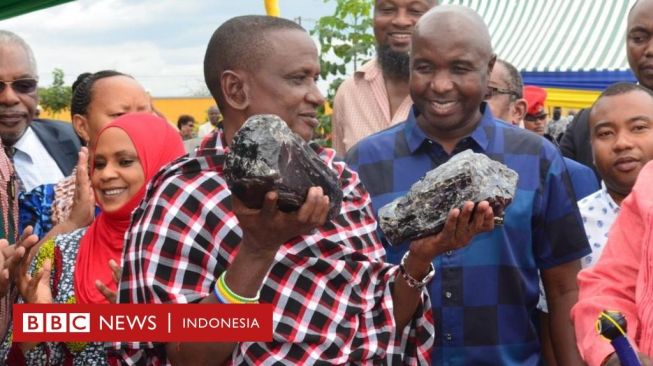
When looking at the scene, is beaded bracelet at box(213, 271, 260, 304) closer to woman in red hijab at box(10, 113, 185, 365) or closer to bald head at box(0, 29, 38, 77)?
woman in red hijab at box(10, 113, 185, 365)

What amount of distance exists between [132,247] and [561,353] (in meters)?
1.54

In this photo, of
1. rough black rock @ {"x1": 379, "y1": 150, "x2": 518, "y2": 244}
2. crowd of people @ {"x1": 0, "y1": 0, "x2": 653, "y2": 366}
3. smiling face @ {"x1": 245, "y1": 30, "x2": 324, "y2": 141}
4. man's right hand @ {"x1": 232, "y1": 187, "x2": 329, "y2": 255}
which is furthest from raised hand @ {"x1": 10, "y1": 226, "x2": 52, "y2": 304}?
rough black rock @ {"x1": 379, "y1": 150, "x2": 518, "y2": 244}

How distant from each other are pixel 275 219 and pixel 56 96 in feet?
93.2

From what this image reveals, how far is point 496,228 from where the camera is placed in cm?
292

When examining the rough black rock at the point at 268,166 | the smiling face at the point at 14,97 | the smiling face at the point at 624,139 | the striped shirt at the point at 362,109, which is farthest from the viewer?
the striped shirt at the point at 362,109

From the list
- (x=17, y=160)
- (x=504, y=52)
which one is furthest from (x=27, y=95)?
(x=504, y=52)

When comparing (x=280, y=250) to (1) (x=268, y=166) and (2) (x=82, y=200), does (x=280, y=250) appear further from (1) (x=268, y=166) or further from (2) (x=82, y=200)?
(2) (x=82, y=200)

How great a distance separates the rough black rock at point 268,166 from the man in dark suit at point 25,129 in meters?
2.41

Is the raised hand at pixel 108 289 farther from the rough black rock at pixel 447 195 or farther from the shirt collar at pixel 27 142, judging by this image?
the shirt collar at pixel 27 142

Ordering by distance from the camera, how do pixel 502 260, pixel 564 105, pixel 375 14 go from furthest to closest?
pixel 564 105 → pixel 375 14 → pixel 502 260

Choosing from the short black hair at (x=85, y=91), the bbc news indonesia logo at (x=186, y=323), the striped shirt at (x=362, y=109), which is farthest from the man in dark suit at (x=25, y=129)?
the bbc news indonesia logo at (x=186, y=323)

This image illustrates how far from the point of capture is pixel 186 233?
7.48 feet

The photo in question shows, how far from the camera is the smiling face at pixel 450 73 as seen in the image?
9.99ft

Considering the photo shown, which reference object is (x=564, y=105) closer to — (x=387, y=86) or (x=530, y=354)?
(x=387, y=86)
